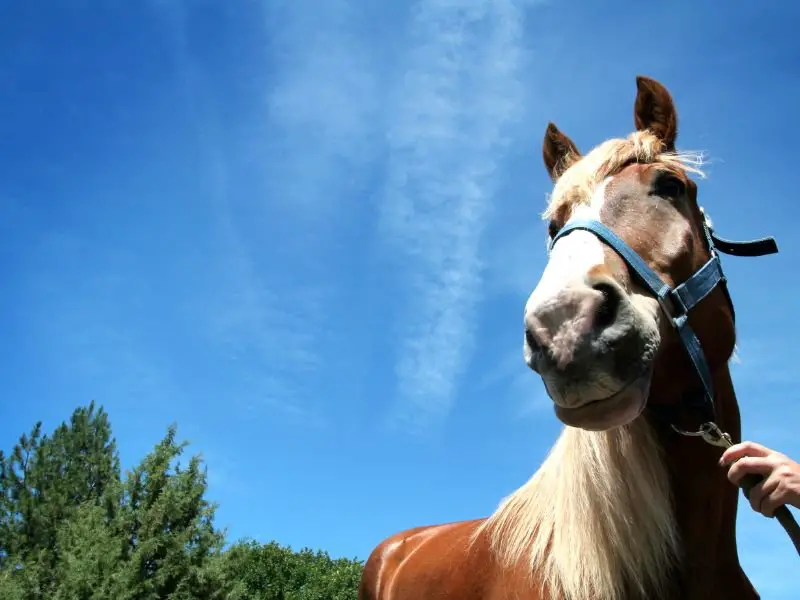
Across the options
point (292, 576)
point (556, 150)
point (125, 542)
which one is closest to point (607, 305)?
point (556, 150)

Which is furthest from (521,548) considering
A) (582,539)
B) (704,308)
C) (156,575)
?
(156,575)

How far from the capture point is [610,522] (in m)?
2.00

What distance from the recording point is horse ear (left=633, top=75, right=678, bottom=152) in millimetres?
2451

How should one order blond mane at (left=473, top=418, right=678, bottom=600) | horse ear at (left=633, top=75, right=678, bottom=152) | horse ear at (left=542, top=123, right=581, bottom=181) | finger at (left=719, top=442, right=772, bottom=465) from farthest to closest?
horse ear at (left=542, top=123, right=581, bottom=181), horse ear at (left=633, top=75, right=678, bottom=152), blond mane at (left=473, top=418, right=678, bottom=600), finger at (left=719, top=442, right=772, bottom=465)

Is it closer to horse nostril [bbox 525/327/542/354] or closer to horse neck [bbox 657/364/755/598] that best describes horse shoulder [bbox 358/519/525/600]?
horse neck [bbox 657/364/755/598]

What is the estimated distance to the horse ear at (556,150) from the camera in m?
2.82

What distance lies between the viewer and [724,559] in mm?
2037

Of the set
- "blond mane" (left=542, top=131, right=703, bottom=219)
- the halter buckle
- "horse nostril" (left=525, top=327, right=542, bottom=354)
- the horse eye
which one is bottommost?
"horse nostril" (left=525, top=327, right=542, bottom=354)

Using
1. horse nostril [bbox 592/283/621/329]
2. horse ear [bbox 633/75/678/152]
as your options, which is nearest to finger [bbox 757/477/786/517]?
horse nostril [bbox 592/283/621/329]

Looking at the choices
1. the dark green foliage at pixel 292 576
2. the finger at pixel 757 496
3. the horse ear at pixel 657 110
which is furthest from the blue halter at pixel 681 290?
the dark green foliage at pixel 292 576

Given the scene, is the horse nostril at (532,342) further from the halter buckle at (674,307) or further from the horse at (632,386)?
the halter buckle at (674,307)

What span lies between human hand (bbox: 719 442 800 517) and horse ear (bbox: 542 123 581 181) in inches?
66.1

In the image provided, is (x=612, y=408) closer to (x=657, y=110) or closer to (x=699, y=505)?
(x=699, y=505)

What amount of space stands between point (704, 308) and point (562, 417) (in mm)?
775
